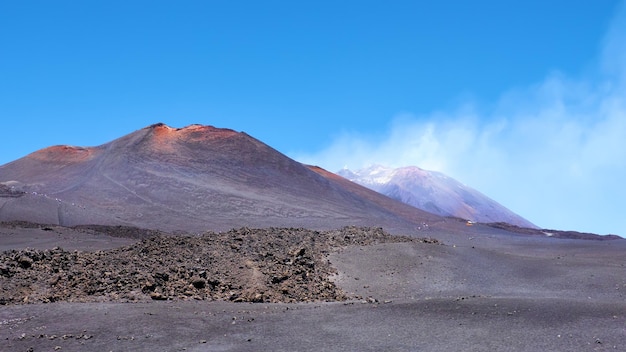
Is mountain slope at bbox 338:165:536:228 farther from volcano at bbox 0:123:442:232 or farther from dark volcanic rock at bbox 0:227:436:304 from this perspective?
dark volcanic rock at bbox 0:227:436:304

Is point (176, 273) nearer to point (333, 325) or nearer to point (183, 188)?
point (333, 325)

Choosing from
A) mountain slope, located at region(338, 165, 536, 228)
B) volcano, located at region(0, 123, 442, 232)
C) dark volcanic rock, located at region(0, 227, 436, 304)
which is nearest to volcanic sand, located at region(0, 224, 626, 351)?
dark volcanic rock, located at region(0, 227, 436, 304)

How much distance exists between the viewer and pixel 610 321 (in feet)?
36.8

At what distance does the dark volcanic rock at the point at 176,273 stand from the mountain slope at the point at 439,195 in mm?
76683

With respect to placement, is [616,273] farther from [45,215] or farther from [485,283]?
[45,215]

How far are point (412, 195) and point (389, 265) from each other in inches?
3383

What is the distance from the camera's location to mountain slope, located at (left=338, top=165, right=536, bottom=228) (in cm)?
9798

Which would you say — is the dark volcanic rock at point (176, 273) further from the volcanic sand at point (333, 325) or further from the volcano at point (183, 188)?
the volcano at point (183, 188)

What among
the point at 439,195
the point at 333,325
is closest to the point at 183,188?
the point at 333,325

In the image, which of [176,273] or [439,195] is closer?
[176,273]

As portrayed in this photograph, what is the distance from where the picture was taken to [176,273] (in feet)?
50.2

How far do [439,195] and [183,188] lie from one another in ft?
209

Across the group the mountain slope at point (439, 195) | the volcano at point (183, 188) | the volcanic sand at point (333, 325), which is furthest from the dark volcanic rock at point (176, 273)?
the mountain slope at point (439, 195)

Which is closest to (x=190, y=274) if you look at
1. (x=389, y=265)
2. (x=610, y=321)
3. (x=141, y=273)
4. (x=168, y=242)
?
(x=141, y=273)
